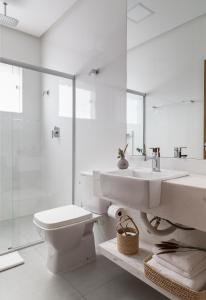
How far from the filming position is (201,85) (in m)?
1.45

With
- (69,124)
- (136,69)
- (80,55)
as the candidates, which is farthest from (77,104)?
(136,69)

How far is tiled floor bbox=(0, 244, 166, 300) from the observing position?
4.92ft

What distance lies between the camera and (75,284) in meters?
1.63

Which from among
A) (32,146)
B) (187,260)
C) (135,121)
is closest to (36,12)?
(32,146)

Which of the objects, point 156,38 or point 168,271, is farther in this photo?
point 156,38

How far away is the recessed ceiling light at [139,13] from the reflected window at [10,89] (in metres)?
1.37

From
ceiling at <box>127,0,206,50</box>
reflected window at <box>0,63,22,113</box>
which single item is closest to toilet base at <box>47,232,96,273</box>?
reflected window at <box>0,63,22,113</box>

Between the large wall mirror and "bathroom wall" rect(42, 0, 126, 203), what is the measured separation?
136 millimetres

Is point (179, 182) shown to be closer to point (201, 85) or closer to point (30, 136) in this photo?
point (201, 85)

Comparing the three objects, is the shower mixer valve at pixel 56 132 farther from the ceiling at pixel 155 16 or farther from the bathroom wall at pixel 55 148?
the ceiling at pixel 155 16

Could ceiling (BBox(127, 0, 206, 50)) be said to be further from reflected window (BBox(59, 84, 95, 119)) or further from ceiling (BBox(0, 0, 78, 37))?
ceiling (BBox(0, 0, 78, 37))

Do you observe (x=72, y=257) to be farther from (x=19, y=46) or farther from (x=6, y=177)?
(x=19, y=46)

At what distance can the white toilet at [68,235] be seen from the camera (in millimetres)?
1659

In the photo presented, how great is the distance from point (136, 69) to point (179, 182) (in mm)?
1106
